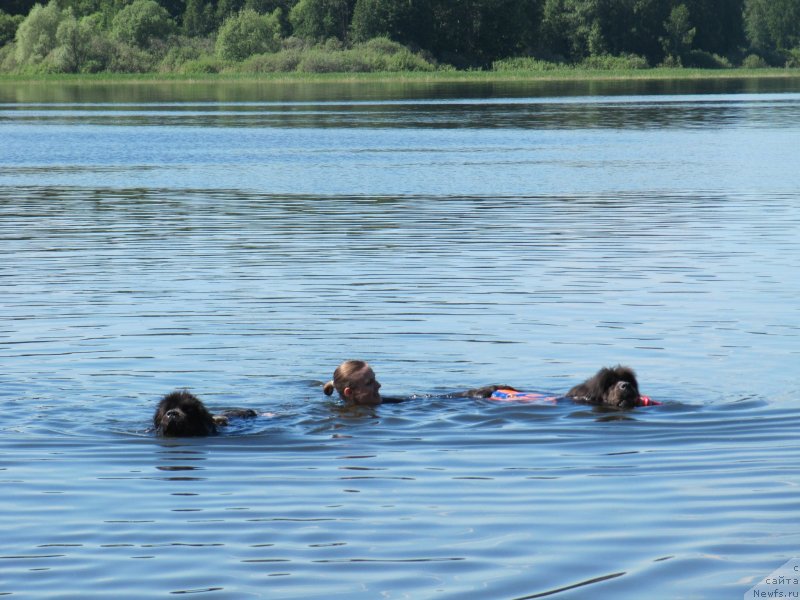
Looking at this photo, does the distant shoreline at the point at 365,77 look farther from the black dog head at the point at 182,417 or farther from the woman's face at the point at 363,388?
the black dog head at the point at 182,417

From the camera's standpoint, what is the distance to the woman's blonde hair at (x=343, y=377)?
34.5ft

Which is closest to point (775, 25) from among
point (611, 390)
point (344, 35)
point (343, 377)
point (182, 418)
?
point (344, 35)

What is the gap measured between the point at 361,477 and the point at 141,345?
194 inches

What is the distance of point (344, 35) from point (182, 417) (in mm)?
109276

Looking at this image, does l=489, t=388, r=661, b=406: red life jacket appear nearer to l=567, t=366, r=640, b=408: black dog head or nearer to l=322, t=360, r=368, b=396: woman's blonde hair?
l=567, t=366, r=640, b=408: black dog head

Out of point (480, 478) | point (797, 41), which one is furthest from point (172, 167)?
point (797, 41)

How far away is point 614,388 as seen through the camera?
10367 mm

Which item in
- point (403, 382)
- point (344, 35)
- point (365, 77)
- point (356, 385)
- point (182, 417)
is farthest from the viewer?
point (344, 35)

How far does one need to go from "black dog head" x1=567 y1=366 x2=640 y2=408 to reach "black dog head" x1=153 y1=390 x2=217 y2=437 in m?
2.97

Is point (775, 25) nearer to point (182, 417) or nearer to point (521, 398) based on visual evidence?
point (521, 398)

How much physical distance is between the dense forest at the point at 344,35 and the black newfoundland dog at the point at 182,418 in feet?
316

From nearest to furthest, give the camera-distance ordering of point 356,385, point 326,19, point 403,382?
point 356,385, point 403,382, point 326,19

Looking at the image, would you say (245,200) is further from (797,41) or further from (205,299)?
(797,41)

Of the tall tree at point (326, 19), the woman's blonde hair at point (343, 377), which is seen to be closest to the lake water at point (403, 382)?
the woman's blonde hair at point (343, 377)
